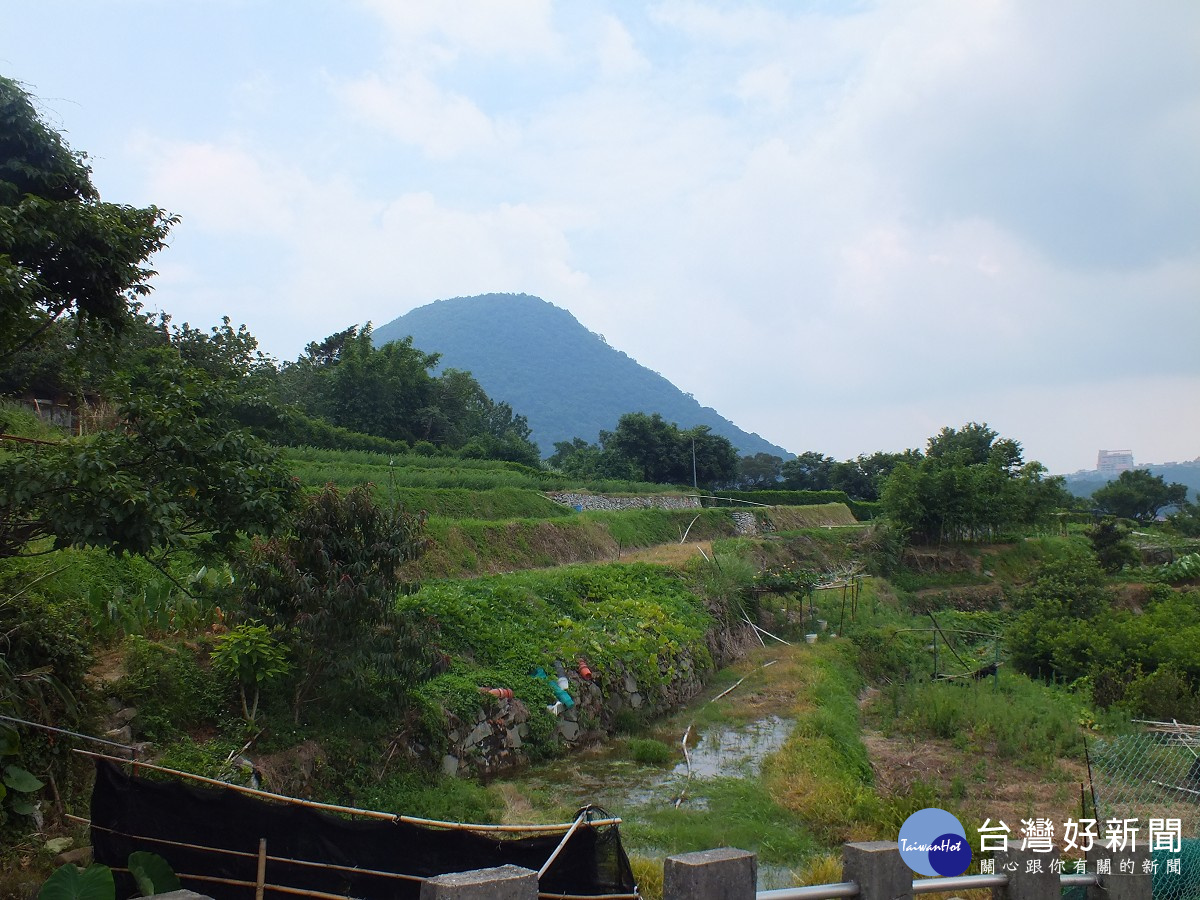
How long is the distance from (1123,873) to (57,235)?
Answer: 8730 mm

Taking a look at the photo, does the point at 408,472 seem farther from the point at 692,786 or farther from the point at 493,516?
the point at 692,786

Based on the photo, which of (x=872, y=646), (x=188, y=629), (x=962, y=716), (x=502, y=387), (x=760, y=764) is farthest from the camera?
(x=502, y=387)

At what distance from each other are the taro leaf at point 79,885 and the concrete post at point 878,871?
12.5ft

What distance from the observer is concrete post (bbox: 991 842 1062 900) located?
15.8 ft

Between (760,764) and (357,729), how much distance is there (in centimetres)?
603

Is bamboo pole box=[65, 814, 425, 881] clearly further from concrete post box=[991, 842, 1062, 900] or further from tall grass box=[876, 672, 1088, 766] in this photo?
tall grass box=[876, 672, 1088, 766]

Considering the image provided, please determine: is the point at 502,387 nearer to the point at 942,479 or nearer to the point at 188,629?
the point at 942,479

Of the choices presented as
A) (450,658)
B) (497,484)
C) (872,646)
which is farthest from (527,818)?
(497,484)

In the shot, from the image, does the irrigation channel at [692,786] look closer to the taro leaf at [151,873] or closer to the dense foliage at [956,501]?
the taro leaf at [151,873]

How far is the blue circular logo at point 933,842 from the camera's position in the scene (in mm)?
3773

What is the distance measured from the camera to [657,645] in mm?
16375

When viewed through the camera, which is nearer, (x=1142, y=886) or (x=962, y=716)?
(x=1142, y=886)

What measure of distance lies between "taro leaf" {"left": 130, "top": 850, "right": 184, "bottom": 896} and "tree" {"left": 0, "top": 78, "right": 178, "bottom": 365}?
3.81 meters

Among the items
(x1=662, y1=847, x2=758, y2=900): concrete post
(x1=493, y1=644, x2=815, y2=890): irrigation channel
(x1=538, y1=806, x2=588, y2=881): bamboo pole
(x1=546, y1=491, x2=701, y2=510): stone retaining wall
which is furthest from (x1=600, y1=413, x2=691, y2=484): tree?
(x1=662, y1=847, x2=758, y2=900): concrete post
